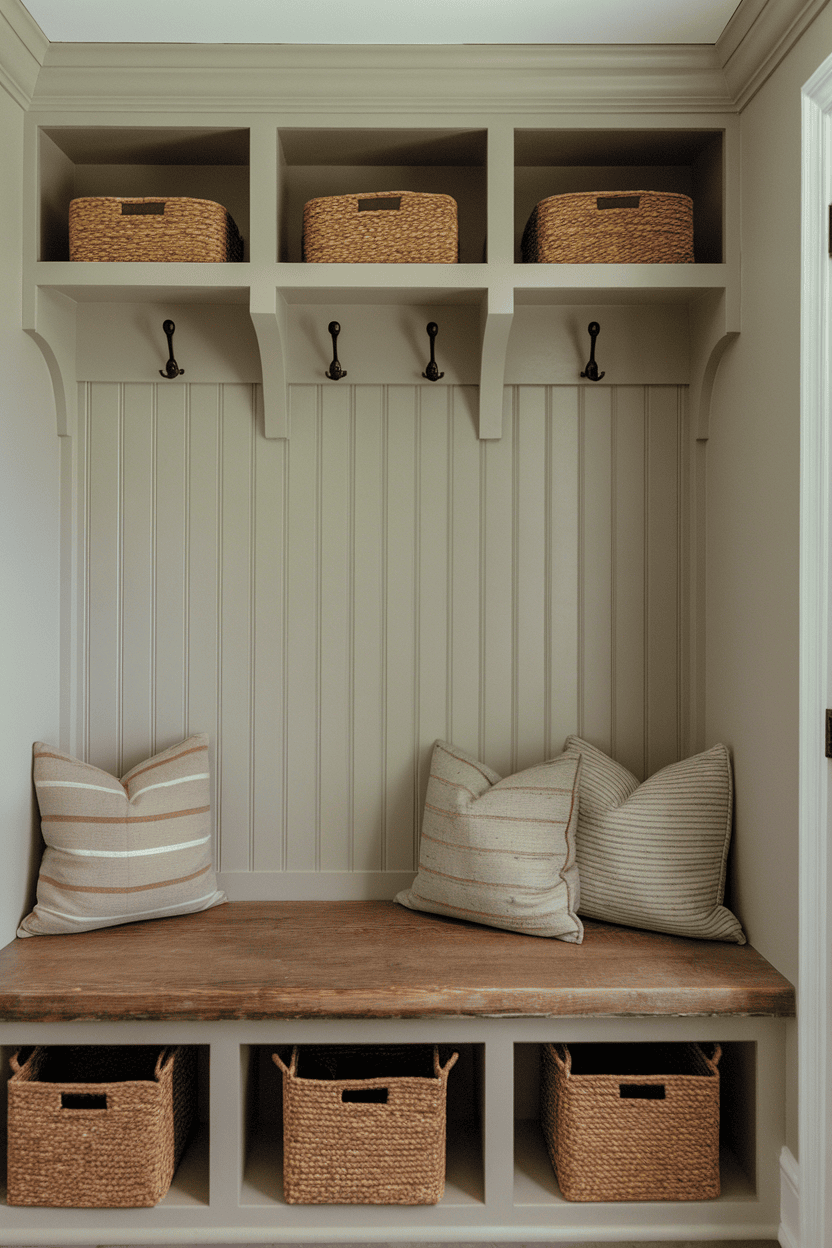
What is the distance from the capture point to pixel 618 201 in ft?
6.59

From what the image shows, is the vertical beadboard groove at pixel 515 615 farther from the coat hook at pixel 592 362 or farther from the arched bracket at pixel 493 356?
the coat hook at pixel 592 362

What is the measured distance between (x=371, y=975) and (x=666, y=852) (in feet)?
2.31

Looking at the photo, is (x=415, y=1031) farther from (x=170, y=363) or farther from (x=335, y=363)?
(x=170, y=363)

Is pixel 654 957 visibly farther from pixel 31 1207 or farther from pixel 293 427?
pixel 293 427

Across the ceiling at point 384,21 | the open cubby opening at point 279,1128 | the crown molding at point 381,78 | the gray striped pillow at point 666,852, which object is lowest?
the open cubby opening at point 279,1128

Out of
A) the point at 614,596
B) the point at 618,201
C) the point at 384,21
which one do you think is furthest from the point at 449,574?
the point at 384,21

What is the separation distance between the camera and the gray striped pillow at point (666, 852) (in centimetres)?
194

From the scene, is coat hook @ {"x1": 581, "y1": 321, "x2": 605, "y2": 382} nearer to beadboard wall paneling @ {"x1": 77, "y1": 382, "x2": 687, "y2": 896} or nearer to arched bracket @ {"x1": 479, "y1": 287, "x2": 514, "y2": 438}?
beadboard wall paneling @ {"x1": 77, "y1": 382, "x2": 687, "y2": 896}

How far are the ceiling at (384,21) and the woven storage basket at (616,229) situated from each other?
1.04 feet

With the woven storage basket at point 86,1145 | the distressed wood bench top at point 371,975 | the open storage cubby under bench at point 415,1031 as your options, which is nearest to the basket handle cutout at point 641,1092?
the open storage cubby under bench at point 415,1031

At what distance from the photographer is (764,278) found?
72.3 inches

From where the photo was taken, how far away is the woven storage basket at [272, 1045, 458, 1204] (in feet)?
5.60

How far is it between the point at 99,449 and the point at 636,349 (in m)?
1.38

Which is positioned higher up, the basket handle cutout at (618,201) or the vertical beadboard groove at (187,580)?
the basket handle cutout at (618,201)
